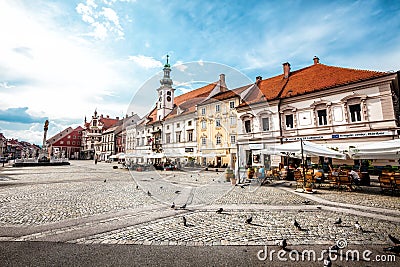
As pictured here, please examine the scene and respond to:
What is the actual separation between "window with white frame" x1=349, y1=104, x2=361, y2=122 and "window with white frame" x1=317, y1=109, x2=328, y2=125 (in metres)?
2.05

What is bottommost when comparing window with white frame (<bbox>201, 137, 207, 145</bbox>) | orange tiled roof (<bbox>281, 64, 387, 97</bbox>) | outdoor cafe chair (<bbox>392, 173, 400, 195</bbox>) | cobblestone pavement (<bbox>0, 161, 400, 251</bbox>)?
cobblestone pavement (<bbox>0, 161, 400, 251</bbox>)

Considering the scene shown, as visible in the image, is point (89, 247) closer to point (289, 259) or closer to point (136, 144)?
point (289, 259)

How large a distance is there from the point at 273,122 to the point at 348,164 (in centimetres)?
821

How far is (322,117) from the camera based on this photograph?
803 inches

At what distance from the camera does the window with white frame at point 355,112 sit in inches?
720

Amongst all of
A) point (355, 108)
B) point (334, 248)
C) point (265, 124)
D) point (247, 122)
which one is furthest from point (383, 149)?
point (247, 122)

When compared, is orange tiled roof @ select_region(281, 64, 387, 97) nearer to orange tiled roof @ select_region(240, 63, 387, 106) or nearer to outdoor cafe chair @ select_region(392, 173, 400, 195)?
orange tiled roof @ select_region(240, 63, 387, 106)

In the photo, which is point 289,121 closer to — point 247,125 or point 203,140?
point 247,125

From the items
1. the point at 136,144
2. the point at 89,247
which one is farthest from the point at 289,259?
the point at 136,144

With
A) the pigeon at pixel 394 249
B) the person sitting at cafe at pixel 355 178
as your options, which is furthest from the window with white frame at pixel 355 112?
the pigeon at pixel 394 249

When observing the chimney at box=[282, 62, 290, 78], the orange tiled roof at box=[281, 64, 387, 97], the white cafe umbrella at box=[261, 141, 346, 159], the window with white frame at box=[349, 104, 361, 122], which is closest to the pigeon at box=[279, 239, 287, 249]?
the white cafe umbrella at box=[261, 141, 346, 159]

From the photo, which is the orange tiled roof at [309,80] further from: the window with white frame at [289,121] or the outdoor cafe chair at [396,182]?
the outdoor cafe chair at [396,182]

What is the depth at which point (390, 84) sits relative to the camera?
1689 cm

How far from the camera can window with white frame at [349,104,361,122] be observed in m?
18.3
